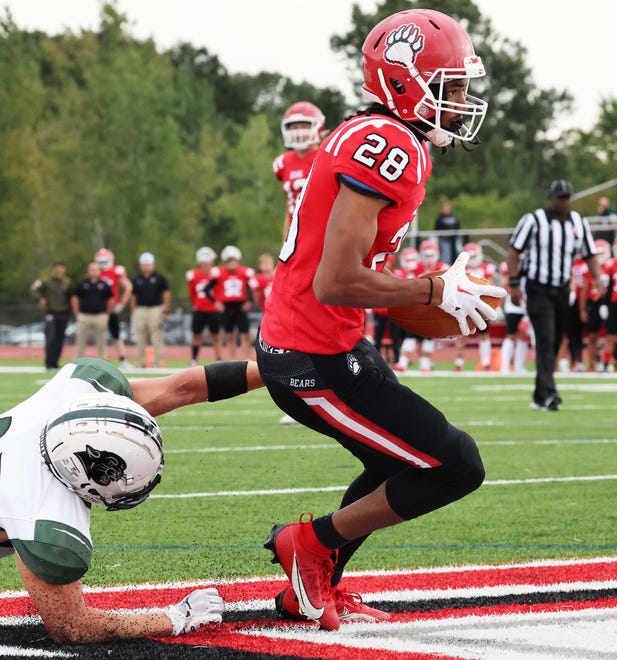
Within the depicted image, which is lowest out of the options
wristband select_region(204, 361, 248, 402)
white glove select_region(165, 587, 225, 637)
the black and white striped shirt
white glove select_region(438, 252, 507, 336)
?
white glove select_region(165, 587, 225, 637)

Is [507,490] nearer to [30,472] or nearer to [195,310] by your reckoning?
[30,472]

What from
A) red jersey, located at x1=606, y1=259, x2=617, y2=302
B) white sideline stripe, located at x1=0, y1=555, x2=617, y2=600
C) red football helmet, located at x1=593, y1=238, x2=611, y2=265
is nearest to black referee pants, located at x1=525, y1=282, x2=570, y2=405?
white sideline stripe, located at x1=0, y1=555, x2=617, y2=600

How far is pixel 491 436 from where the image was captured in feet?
28.4

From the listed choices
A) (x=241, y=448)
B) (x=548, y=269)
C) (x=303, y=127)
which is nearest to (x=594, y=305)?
(x=548, y=269)

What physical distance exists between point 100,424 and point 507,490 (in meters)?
3.46

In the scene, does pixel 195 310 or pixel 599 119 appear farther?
pixel 599 119

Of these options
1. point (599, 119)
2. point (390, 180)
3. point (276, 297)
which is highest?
point (599, 119)

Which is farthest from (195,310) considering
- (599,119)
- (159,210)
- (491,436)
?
(599,119)

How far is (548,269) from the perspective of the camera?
10242 mm

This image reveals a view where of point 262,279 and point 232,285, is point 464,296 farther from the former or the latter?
point 262,279

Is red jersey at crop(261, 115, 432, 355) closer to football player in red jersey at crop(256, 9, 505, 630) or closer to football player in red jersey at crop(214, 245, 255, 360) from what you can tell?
football player in red jersey at crop(256, 9, 505, 630)

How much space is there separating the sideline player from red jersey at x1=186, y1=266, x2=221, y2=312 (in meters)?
16.9

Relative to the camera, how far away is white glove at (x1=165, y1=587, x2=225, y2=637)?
11.2ft

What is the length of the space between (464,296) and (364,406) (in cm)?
44
